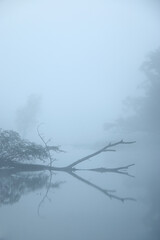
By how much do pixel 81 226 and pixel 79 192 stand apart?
387 cm

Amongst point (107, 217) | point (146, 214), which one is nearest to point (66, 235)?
point (107, 217)

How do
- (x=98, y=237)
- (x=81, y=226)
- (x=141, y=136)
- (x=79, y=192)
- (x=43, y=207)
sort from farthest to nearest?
(x=141, y=136), (x=79, y=192), (x=43, y=207), (x=81, y=226), (x=98, y=237)

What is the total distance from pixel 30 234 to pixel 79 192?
177 inches

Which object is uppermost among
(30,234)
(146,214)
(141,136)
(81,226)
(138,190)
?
(141,136)

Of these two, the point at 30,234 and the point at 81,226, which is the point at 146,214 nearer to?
the point at 81,226

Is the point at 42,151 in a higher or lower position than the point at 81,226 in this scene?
higher

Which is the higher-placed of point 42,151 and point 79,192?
point 42,151

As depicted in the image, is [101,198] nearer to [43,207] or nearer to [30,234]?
[43,207]

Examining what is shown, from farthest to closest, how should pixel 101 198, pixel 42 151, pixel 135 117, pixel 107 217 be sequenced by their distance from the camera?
1. pixel 135 117
2. pixel 42 151
3. pixel 101 198
4. pixel 107 217

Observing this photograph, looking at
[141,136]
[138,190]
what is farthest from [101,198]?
[141,136]

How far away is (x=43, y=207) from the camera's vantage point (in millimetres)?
6730

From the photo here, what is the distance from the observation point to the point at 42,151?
15.6 m

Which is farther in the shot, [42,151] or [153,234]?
[42,151]

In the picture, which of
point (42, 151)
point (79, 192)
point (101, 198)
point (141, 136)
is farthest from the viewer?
point (141, 136)
